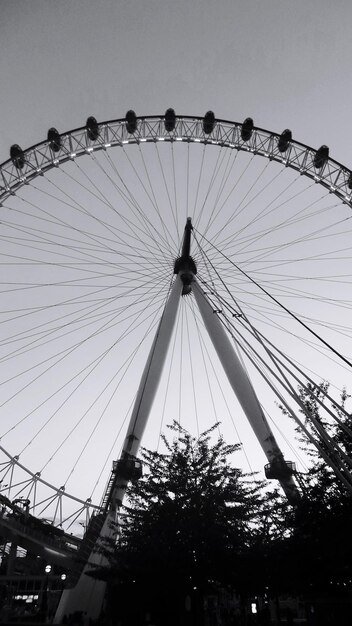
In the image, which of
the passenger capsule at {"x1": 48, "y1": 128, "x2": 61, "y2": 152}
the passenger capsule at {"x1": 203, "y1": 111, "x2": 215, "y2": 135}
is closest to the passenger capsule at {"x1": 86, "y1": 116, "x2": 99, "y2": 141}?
the passenger capsule at {"x1": 48, "y1": 128, "x2": 61, "y2": 152}

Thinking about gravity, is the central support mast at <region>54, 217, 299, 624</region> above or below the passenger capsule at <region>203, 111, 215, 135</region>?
below

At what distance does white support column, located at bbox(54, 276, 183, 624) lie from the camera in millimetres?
20469

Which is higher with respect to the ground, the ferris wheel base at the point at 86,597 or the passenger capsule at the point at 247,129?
the passenger capsule at the point at 247,129

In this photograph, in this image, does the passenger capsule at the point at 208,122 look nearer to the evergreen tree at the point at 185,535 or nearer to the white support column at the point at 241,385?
the white support column at the point at 241,385

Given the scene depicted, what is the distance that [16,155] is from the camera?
26297mm

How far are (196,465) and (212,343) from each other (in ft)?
38.1

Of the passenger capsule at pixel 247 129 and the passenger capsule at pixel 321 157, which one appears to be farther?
the passenger capsule at pixel 247 129

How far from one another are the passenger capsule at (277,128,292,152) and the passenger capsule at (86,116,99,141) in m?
12.8

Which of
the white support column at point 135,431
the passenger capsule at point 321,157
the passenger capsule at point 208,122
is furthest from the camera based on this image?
the passenger capsule at point 208,122

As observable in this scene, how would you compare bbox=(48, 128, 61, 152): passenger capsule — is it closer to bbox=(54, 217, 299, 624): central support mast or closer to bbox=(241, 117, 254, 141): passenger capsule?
bbox=(54, 217, 299, 624): central support mast

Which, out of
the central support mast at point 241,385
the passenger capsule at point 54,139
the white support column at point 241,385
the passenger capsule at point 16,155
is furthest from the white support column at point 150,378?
the passenger capsule at point 16,155

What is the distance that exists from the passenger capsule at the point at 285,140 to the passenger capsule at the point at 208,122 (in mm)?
4914

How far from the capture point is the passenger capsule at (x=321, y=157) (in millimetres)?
26000

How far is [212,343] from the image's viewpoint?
2673cm
